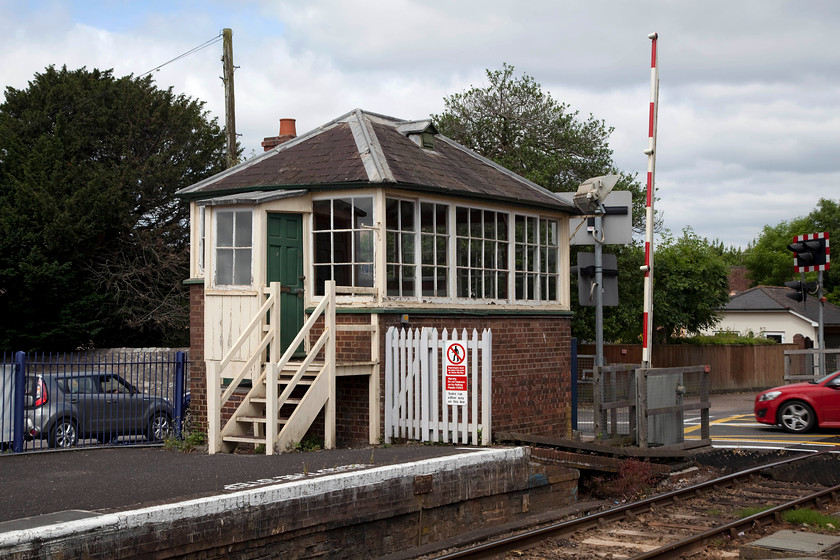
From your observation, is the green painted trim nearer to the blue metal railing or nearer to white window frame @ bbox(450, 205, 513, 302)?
white window frame @ bbox(450, 205, 513, 302)

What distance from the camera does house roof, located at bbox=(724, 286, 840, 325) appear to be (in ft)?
157

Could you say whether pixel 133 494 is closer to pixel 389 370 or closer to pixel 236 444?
pixel 236 444

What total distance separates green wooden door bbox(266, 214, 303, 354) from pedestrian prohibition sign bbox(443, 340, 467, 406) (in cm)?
228

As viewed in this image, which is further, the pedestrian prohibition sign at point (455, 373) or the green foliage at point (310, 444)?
the pedestrian prohibition sign at point (455, 373)

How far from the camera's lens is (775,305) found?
1914 inches

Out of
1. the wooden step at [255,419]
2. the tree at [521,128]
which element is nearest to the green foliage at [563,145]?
the tree at [521,128]

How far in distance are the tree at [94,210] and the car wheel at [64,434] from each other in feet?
47.9

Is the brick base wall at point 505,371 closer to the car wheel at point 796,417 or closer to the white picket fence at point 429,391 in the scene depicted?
the white picket fence at point 429,391

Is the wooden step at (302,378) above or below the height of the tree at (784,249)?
below

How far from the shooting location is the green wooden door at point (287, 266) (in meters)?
12.6

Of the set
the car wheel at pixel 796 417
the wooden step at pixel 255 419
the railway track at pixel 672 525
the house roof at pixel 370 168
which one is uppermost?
the house roof at pixel 370 168

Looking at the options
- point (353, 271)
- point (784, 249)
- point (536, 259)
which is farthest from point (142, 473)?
point (784, 249)

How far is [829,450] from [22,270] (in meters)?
21.9

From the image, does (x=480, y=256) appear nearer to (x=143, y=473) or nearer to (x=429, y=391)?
(x=429, y=391)
